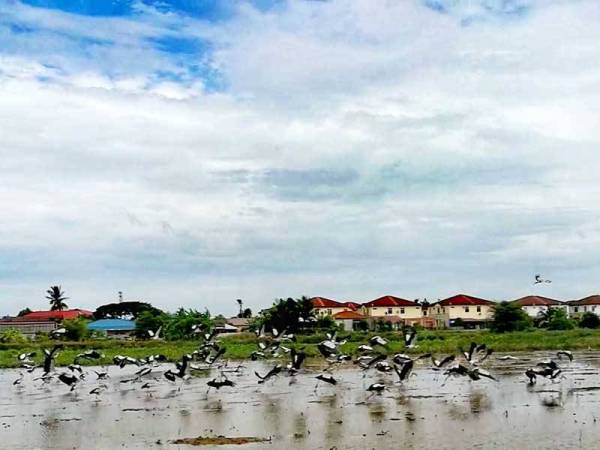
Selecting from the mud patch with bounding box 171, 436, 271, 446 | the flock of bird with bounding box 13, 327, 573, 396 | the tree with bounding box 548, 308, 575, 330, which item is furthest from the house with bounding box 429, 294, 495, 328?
the mud patch with bounding box 171, 436, 271, 446

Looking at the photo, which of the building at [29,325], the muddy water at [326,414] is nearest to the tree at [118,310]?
the building at [29,325]

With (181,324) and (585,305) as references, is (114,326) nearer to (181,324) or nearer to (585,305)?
(181,324)

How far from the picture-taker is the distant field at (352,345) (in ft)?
168

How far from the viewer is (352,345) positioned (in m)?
55.8

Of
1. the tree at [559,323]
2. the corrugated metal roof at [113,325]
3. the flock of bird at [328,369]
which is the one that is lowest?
the flock of bird at [328,369]

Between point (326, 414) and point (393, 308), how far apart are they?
92048 mm

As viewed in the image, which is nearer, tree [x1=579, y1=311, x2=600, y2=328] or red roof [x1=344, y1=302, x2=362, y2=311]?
tree [x1=579, y1=311, x2=600, y2=328]

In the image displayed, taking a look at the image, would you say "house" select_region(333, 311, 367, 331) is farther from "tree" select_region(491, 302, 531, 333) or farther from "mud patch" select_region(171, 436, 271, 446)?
"mud patch" select_region(171, 436, 271, 446)

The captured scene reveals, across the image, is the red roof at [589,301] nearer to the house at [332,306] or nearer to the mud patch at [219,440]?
the house at [332,306]

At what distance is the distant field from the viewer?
5116cm

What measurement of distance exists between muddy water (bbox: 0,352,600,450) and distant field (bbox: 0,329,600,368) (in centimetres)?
1716

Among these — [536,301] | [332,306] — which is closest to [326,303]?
[332,306]

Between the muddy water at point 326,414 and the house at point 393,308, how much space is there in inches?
3127

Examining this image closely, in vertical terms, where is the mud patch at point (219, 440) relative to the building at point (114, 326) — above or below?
below
